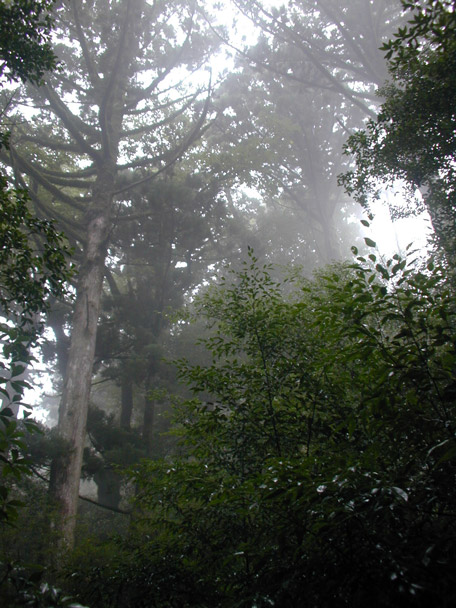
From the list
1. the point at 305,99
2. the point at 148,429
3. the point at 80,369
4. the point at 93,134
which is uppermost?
the point at 305,99

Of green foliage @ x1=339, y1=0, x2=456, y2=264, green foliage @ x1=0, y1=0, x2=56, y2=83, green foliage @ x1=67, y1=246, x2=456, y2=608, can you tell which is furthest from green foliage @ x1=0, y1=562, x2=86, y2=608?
green foliage @ x1=339, y1=0, x2=456, y2=264

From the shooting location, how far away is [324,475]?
74.1 inches

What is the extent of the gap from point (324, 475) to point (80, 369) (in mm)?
7695

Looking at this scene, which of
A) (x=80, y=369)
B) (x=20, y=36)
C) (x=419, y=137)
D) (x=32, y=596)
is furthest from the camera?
(x=80, y=369)

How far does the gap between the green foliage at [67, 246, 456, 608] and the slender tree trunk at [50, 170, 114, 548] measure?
492cm

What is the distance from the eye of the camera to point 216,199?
46.0ft

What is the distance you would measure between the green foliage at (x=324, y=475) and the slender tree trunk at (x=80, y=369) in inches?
194

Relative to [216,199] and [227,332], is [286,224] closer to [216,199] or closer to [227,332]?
[216,199]

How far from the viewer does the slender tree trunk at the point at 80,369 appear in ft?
23.7

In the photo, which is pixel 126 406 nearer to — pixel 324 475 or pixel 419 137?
pixel 419 137

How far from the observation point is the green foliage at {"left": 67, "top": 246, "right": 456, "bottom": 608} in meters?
Answer: 1.36

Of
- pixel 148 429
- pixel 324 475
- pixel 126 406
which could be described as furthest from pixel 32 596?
pixel 126 406

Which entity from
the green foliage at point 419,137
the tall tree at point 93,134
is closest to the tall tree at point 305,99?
the tall tree at point 93,134

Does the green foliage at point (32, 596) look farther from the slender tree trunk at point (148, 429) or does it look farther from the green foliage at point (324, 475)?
the slender tree trunk at point (148, 429)
